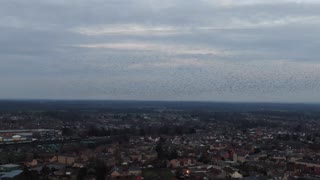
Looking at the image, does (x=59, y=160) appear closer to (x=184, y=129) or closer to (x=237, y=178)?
(x=237, y=178)

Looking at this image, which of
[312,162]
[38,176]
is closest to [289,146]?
[312,162]

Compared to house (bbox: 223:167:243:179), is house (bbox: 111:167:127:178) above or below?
above

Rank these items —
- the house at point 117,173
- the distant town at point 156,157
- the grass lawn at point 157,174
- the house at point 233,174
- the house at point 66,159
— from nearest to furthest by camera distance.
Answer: the grass lawn at point 157,174 → the house at point 117,173 → the distant town at point 156,157 → the house at point 233,174 → the house at point 66,159

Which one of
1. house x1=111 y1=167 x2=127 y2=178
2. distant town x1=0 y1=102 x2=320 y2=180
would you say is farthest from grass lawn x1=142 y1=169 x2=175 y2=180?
house x1=111 y1=167 x2=127 y2=178

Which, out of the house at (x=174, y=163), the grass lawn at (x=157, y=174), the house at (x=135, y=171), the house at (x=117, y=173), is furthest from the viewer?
the house at (x=174, y=163)

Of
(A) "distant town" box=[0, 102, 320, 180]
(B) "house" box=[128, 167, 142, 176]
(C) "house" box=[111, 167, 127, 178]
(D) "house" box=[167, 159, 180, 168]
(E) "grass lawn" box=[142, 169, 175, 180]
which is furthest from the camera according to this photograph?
(D) "house" box=[167, 159, 180, 168]

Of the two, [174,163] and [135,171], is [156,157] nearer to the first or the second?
[174,163]

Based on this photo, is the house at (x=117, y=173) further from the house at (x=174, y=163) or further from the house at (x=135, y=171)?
the house at (x=174, y=163)

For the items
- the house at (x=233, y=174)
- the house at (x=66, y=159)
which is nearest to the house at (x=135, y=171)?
the house at (x=233, y=174)

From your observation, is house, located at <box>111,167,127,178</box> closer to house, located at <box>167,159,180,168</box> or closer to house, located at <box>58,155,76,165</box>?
house, located at <box>167,159,180,168</box>
